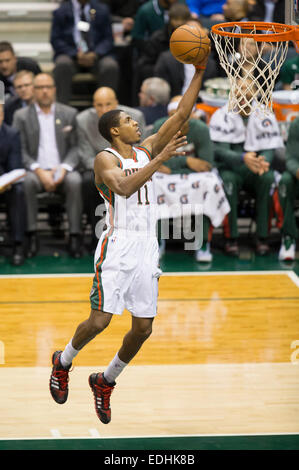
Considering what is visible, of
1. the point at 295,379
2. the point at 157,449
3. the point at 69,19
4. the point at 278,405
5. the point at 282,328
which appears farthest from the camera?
the point at 69,19

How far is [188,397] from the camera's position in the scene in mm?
5453

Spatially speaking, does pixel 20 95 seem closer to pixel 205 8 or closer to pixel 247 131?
pixel 247 131

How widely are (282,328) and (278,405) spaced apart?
154 centimetres

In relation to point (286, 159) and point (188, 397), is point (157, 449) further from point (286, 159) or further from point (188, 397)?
point (286, 159)

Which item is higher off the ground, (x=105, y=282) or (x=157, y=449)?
(x=105, y=282)

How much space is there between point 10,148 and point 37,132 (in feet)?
1.61

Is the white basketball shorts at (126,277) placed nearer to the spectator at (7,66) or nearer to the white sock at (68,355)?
the white sock at (68,355)

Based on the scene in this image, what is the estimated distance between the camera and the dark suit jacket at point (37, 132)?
8977 millimetres

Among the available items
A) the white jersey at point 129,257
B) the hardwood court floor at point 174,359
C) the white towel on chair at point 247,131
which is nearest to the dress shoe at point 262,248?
the hardwood court floor at point 174,359

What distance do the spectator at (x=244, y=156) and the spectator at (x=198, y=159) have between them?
257 millimetres

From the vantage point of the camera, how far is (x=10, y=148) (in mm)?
8594

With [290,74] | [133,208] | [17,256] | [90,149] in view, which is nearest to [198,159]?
[90,149]

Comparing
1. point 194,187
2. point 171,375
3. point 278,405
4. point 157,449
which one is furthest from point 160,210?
point 157,449

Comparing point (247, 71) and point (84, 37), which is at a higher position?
point (247, 71)
